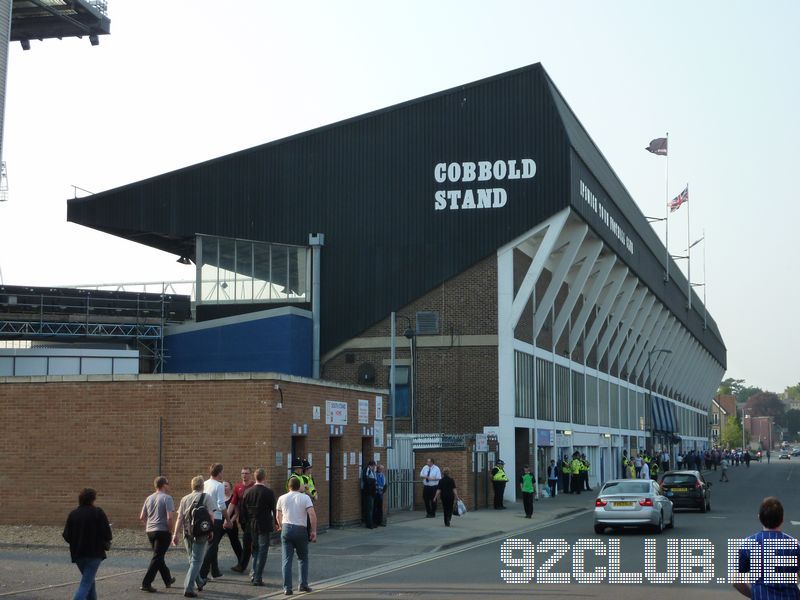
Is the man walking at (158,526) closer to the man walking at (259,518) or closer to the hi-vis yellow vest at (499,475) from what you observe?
the man walking at (259,518)

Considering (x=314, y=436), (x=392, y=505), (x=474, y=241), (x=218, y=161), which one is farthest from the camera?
(x=218, y=161)

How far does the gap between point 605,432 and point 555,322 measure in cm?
1424

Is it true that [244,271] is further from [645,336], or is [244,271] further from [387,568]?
[645,336]

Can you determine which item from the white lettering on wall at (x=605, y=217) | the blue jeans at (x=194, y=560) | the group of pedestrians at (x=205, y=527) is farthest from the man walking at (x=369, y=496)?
the white lettering on wall at (x=605, y=217)

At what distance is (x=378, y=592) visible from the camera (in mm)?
15000

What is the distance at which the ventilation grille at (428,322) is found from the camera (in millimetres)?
42500

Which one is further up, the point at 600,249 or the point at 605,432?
the point at 600,249

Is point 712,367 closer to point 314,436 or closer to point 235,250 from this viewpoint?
point 235,250

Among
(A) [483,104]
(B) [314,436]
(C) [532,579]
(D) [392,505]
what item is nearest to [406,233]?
(A) [483,104]

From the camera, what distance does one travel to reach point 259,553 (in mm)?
16094

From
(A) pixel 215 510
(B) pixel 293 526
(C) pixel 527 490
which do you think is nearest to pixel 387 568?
(A) pixel 215 510

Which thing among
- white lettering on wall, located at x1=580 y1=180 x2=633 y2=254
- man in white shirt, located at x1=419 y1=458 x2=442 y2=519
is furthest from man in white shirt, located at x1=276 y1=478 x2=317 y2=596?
white lettering on wall, located at x1=580 y1=180 x2=633 y2=254

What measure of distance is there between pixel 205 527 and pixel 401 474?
62.7 ft

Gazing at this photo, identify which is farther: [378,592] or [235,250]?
[235,250]
